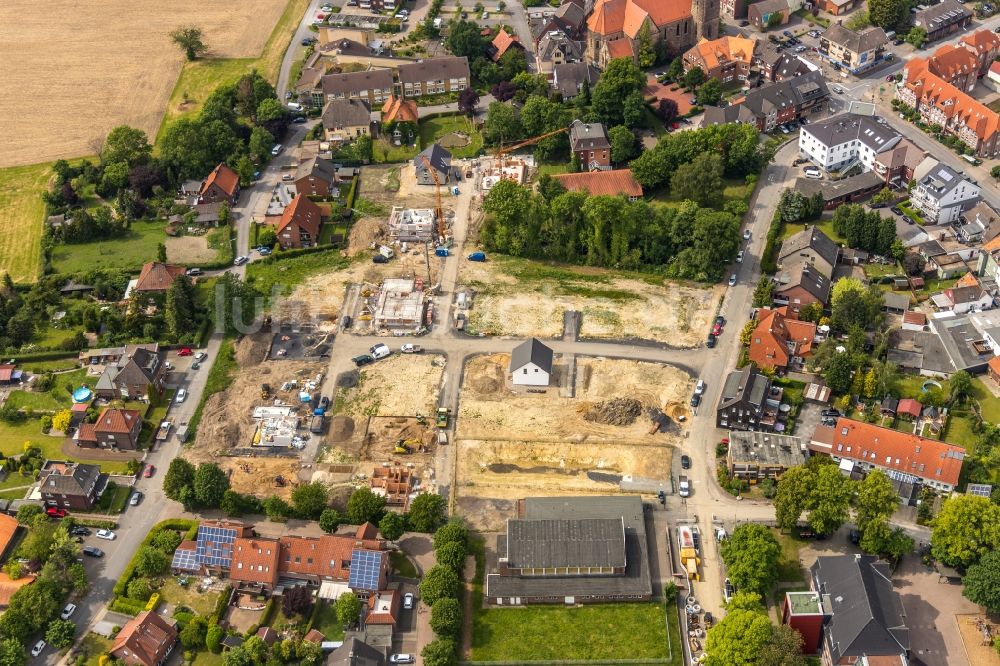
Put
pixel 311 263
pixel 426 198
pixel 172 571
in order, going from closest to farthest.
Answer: pixel 172 571 < pixel 311 263 < pixel 426 198

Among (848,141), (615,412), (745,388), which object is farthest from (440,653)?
(848,141)

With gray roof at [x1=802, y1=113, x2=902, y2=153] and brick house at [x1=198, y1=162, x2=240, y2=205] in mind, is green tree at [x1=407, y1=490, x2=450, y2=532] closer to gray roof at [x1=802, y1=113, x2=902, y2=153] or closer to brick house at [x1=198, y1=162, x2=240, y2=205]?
brick house at [x1=198, y1=162, x2=240, y2=205]

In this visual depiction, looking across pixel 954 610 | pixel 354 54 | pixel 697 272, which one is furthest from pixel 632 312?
pixel 354 54

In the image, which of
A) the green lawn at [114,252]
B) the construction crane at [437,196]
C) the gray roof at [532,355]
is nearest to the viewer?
the gray roof at [532,355]

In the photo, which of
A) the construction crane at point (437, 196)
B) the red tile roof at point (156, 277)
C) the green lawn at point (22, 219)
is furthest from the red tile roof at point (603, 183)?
the green lawn at point (22, 219)

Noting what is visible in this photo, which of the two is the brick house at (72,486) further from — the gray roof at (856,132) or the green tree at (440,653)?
the gray roof at (856,132)

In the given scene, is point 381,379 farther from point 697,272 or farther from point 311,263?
point 697,272

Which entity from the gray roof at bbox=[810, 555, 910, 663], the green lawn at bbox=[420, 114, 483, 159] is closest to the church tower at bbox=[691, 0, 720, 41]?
the green lawn at bbox=[420, 114, 483, 159]
